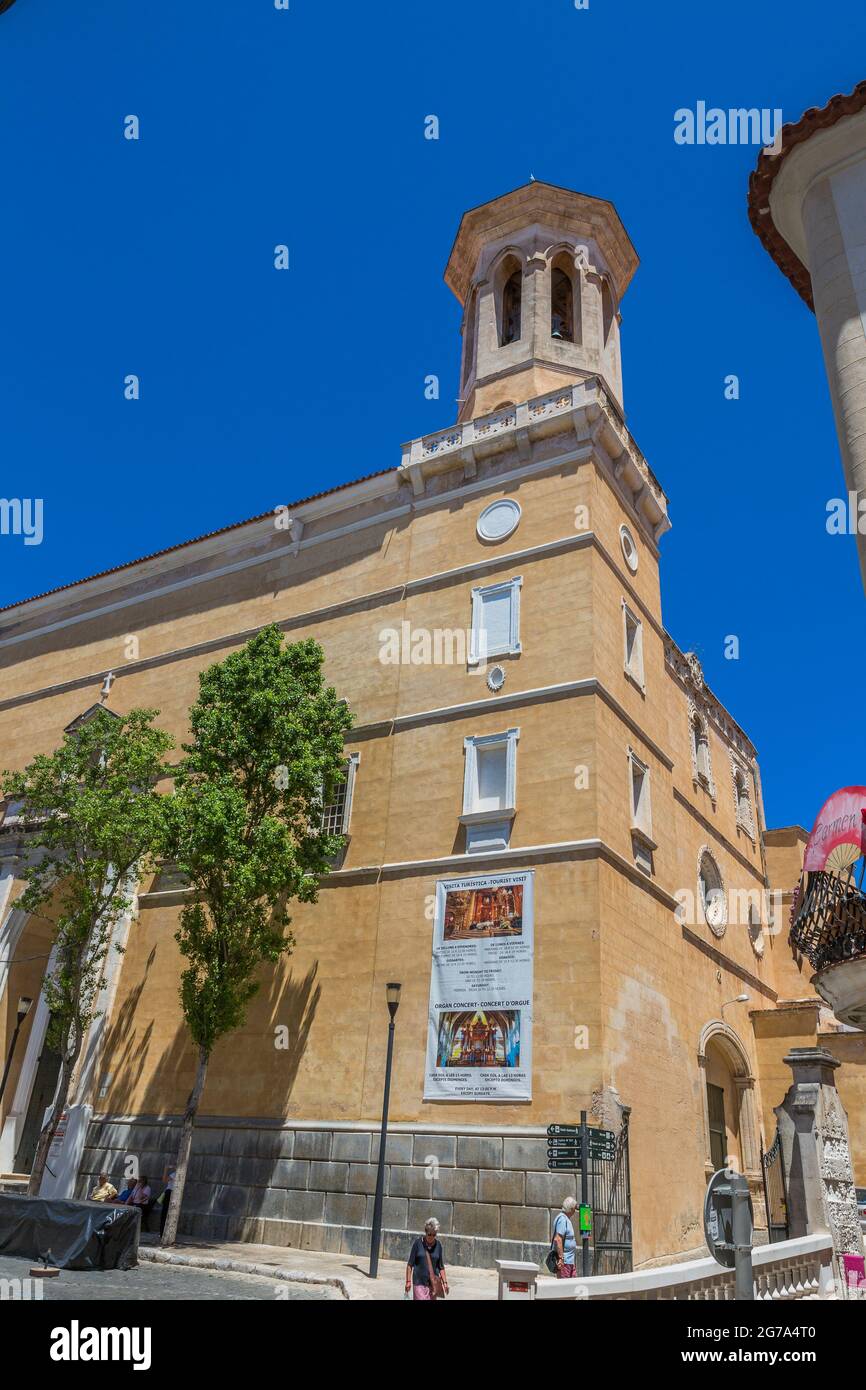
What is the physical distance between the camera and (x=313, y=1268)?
1645 cm

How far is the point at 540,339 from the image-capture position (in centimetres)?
2844

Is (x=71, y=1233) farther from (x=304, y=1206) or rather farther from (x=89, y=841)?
(x=89, y=841)

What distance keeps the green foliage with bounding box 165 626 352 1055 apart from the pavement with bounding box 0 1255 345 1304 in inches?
211

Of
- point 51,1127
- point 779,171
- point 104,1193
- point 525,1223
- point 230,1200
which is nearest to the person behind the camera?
point 779,171

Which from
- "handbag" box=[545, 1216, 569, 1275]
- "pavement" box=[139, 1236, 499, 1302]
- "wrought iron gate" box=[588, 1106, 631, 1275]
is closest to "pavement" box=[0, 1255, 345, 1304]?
"pavement" box=[139, 1236, 499, 1302]

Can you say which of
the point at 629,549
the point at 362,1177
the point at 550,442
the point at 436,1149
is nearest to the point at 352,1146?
the point at 362,1177

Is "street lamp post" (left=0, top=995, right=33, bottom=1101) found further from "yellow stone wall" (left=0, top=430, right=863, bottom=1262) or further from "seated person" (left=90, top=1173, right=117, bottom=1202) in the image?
"seated person" (left=90, top=1173, right=117, bottom=1202)

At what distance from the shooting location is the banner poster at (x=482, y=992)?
18.6 metres

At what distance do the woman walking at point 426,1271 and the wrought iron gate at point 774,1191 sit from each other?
809 centimetres

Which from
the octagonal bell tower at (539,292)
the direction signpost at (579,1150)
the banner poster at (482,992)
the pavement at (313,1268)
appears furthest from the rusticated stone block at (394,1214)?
the octagonal bell tower at (539,292)

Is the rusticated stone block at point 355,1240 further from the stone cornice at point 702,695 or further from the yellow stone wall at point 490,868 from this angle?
the stone cornice at point 702,695

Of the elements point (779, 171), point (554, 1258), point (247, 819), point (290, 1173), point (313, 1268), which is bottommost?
point (313, 1268)

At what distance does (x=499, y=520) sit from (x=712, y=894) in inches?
541

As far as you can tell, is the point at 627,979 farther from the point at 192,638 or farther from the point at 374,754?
the point at 192,638
